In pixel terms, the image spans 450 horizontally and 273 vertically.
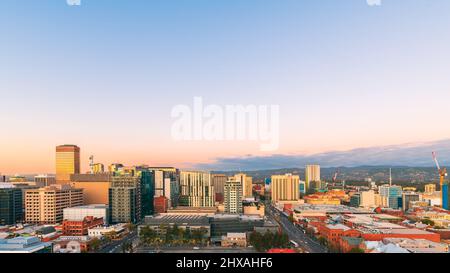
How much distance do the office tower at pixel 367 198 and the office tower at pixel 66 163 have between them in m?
9.69

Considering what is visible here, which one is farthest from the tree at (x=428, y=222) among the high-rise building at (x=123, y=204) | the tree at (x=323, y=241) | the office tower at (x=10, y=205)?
the office tower at (x=10, y=205)

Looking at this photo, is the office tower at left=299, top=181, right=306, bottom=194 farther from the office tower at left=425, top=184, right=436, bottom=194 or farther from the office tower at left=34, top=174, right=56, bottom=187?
the office tower at left=34, top=174, right=56, bottom=187

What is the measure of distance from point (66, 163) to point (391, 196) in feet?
36.3

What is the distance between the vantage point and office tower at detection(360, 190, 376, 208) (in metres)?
13.2

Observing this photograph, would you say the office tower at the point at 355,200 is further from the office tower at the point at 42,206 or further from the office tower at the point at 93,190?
the office tower at the point at 42,206

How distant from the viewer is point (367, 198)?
43.8 feet

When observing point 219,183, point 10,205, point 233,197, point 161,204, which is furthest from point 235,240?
point 219,183

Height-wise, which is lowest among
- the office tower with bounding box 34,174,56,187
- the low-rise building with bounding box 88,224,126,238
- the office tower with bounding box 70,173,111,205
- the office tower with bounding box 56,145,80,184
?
the low-rise building with bounding box 88,224,126,238

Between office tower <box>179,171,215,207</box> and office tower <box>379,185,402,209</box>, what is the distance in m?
6.25

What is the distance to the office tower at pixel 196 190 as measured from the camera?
40.3 feet


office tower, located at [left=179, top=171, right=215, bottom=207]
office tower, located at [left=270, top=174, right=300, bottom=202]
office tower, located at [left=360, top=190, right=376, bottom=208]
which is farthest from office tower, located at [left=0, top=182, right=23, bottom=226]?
office tower, located at [left=360, top=190, right=376, bottom=208]
